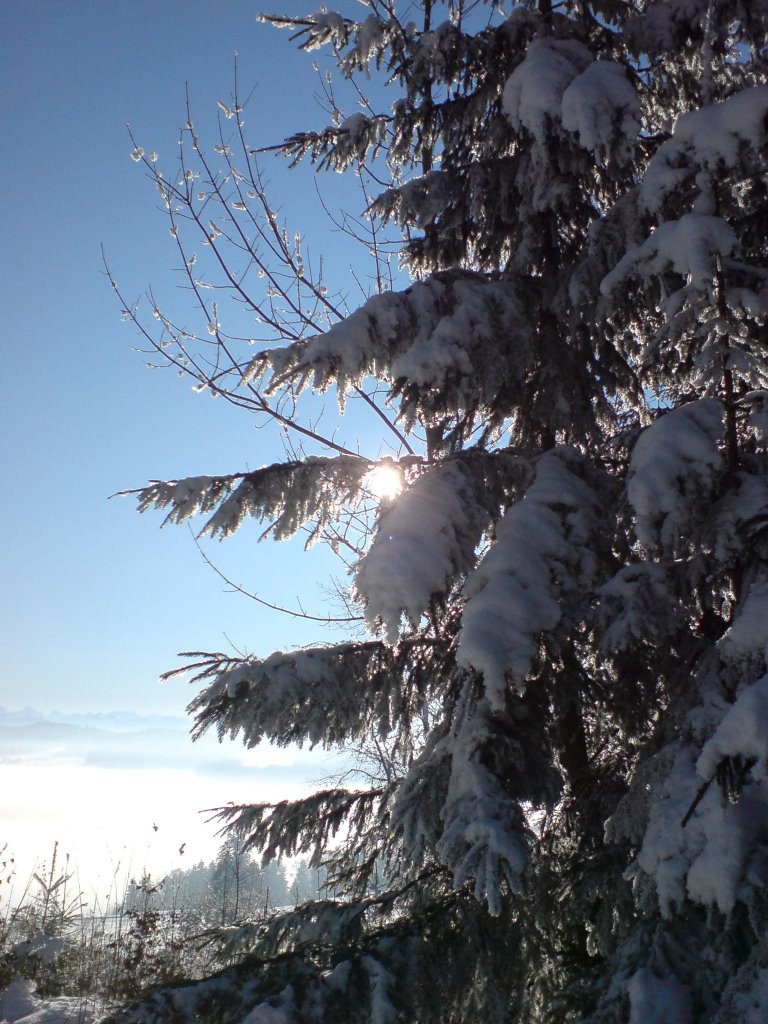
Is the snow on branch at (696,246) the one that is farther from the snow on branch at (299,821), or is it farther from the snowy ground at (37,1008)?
the snowy ground at (37,1008)

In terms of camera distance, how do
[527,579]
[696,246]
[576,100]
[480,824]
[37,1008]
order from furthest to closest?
[37,1008] → [576,100] → [527,579] → [696,246] → [480,824]

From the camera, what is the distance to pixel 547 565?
116 inches

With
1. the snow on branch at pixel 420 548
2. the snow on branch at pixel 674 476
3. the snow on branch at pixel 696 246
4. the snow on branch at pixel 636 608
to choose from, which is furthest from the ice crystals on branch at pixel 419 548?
the snow on branch at pixel 696 246

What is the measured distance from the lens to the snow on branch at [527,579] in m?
2.64

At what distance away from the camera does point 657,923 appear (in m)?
2.42

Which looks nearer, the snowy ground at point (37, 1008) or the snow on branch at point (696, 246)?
the snow on branch at point (696, 246)

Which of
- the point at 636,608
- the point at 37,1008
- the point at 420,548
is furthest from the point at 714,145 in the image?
the point at 37,1008

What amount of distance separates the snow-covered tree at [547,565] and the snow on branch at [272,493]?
17 millimetres

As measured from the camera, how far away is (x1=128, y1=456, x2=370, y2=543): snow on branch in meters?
3.71

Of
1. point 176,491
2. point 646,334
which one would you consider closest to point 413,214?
point 646,334

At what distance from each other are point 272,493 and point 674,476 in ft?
6.89

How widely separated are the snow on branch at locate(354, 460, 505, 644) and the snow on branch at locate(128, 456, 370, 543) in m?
0.62

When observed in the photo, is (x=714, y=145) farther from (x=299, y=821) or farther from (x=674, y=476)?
(x=299, y=821)

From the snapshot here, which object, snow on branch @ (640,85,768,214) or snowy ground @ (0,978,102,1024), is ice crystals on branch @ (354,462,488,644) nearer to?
snow on branch @ (640,85,768,214)
